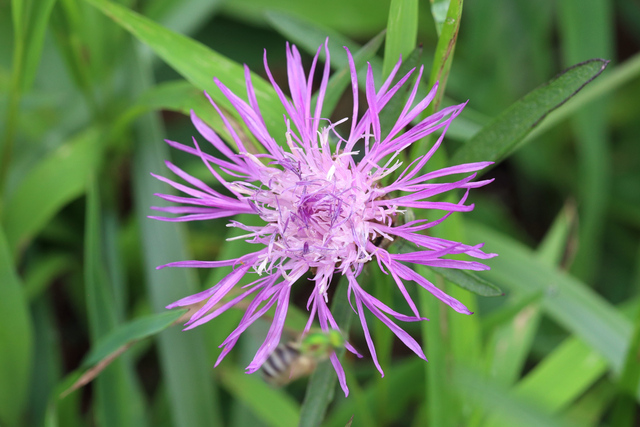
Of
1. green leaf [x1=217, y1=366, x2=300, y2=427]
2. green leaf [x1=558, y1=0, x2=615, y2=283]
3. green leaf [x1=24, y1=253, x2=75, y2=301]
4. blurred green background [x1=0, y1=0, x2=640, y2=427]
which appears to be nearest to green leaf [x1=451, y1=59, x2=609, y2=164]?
blurred green background [x1=0, y1=0, x2=640, y2=427]

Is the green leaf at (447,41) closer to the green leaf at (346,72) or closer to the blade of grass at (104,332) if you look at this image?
the green leaf at (346,72)

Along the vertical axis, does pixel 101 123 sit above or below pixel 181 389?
above

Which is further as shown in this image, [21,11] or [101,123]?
[101,123]

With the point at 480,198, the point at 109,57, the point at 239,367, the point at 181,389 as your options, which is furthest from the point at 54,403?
the point at 480,198

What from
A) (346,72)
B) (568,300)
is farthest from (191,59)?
(568,300)

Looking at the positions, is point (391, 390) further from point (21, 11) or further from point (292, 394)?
point (21, 11)

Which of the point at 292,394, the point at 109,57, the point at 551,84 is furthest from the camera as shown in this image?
the point at 292,394

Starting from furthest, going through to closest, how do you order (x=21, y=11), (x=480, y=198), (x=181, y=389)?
(x=480, y=198) < (x=181, y=389) < (x=21, y=11)
